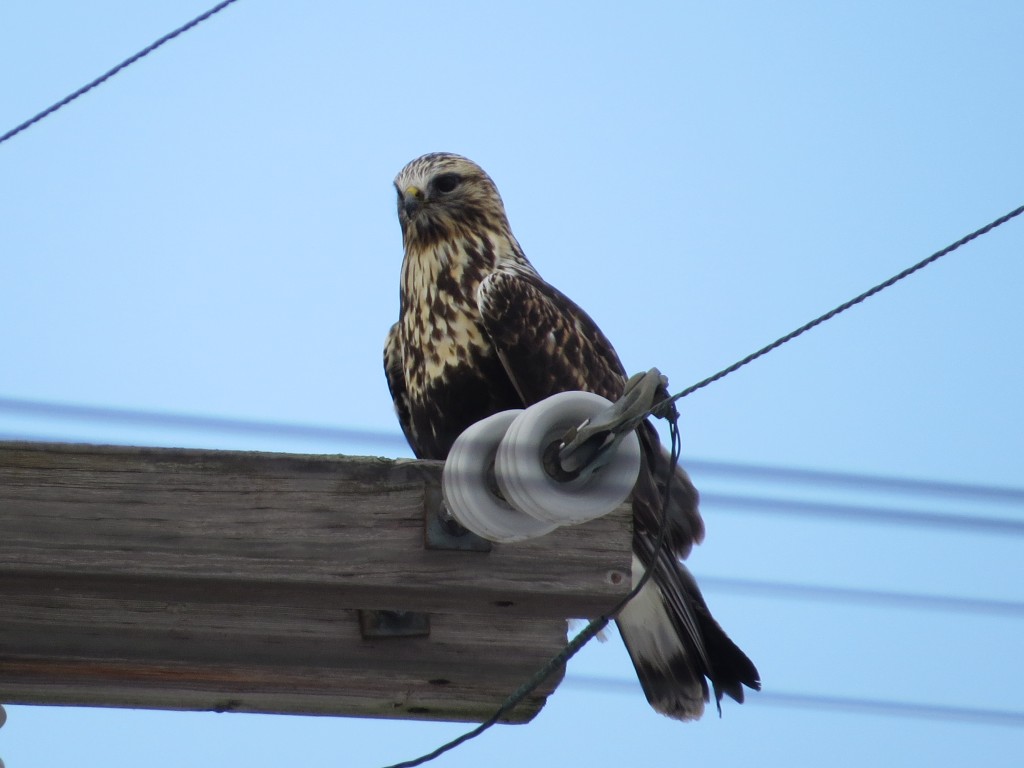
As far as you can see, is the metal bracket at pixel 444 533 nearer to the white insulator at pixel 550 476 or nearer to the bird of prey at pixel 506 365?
the white insulator at pixel 550 476

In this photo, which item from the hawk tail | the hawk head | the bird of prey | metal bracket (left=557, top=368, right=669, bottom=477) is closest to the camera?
metal bracket (left=557, top=368, right=669, bottom=477)

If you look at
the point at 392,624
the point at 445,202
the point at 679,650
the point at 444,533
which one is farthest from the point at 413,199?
the point at 444,533

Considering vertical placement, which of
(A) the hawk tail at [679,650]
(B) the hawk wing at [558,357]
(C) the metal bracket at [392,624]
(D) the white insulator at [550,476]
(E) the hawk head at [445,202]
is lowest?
(A) the hawk tail at [679,650]

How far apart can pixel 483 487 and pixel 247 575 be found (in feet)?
1.39

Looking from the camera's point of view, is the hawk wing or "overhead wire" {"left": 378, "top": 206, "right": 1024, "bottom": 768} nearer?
"overhead wire" {"left": 378, "top": 206, "right": 1024, "bottom": 768}

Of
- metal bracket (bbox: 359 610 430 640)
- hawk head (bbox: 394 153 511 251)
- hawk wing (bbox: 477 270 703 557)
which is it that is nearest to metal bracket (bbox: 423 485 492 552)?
metal bracket (bbox: 359 610 430 640)

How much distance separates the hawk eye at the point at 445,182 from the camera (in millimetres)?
5254

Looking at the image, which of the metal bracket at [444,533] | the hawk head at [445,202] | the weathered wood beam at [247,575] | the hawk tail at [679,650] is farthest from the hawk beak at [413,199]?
the metal bracket at [444,533]

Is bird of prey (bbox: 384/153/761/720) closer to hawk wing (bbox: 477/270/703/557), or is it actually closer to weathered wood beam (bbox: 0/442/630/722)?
hawk wing (bbox: 477/270/703/557)

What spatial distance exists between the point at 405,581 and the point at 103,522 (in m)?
0.47

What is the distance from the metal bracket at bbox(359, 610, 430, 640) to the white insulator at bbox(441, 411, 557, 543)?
564mm

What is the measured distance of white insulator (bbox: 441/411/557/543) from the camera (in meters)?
2.10

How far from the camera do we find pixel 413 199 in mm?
5191

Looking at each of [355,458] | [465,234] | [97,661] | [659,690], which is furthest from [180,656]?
[465,234]
